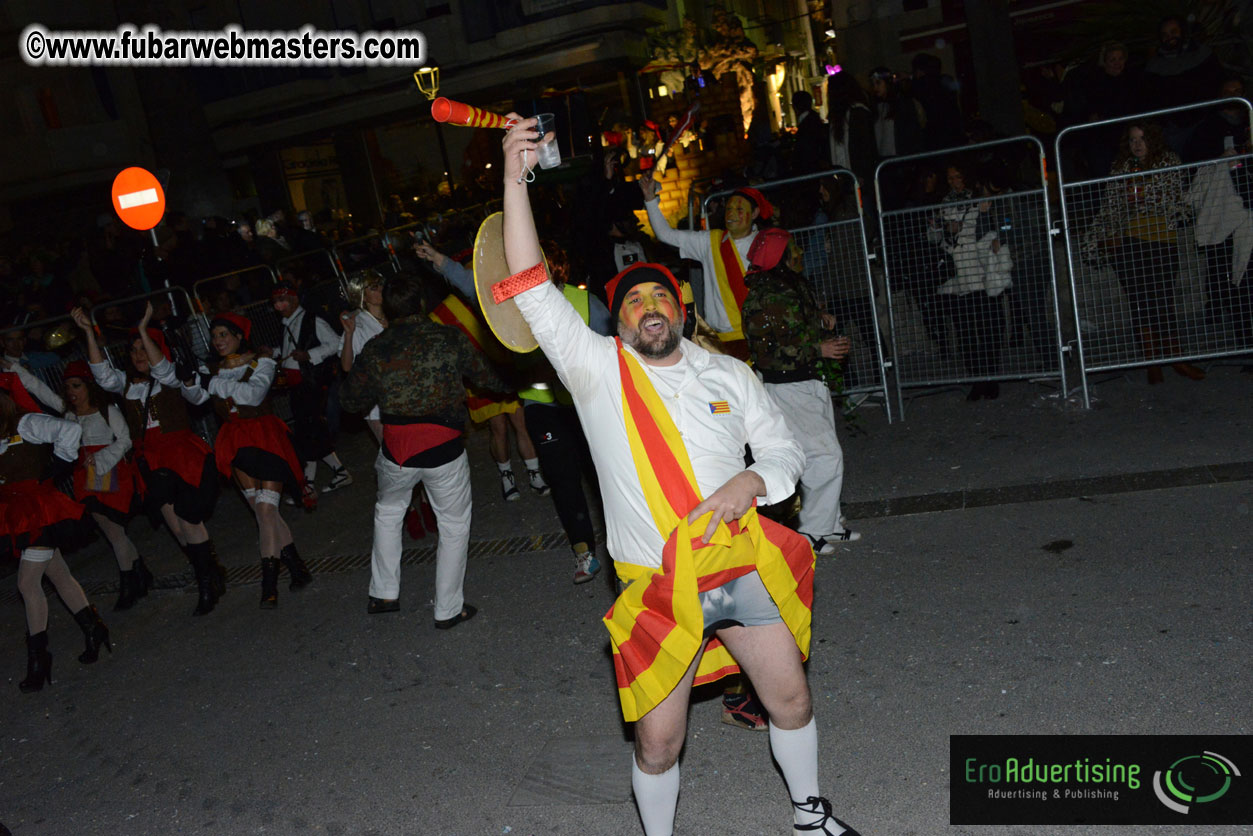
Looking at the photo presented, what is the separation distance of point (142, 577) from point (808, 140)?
785 cm

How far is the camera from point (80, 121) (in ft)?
96.0

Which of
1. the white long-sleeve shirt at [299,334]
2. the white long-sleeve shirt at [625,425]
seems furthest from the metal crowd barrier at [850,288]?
the white long-sleeve shirt at [625,425]

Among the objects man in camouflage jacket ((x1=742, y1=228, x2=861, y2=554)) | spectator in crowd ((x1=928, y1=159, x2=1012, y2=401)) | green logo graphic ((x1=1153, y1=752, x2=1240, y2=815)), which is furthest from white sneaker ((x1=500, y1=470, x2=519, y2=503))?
green logo graphic ((x1=1153, y1=752, x2=1240, y2=815))

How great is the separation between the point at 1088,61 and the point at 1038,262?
4742mm

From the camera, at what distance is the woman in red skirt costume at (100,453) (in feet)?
22.9

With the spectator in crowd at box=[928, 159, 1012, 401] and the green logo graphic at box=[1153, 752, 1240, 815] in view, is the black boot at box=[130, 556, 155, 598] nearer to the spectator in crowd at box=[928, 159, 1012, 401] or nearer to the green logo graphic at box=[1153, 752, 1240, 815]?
the spectator in crowd at box=[928, 159, 1012, 401]

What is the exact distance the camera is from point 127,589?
7.49 metres

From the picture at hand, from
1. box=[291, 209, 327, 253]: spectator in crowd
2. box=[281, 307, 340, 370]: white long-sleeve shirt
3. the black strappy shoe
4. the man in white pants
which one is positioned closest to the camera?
the black strappy shoe

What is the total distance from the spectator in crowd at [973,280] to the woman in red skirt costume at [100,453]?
616 centimetres

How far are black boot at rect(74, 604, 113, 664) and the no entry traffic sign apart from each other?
7318mm

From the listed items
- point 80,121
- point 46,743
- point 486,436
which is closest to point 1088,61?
point 486,436

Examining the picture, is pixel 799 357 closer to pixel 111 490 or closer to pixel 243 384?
pixel 243 384

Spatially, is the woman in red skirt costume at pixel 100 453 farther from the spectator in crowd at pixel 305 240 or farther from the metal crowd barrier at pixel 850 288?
the spectator in crowd at pixel 305 240

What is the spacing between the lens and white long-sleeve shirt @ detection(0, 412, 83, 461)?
6.31 m
